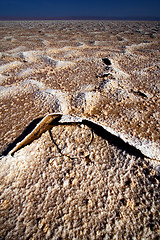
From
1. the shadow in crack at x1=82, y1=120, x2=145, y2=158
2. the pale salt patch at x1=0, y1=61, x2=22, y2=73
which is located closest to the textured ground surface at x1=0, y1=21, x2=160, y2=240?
the shadow in crack at x1=82, y1=120, x2=145, y2=158

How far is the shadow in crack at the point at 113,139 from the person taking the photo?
27.4 inches

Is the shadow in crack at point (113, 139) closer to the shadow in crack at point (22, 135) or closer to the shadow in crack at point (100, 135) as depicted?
the shadow in crack at point (100, 135)

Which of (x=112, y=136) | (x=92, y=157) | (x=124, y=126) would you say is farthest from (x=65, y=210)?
(x=124, y=126)

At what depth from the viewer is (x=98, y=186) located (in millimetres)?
586

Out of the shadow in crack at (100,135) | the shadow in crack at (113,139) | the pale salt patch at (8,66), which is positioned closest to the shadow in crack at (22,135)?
the shadow in crack at (100,135)

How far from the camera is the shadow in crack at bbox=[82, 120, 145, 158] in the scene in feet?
2.28

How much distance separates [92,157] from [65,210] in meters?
0.25

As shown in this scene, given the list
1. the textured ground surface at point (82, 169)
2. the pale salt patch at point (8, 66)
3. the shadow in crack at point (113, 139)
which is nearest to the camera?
the textured ground surface at point (82, 169)

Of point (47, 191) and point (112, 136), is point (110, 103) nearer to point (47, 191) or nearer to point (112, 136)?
point (112, 136)

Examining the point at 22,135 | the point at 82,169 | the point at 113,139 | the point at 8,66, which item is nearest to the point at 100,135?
the point at 113,139

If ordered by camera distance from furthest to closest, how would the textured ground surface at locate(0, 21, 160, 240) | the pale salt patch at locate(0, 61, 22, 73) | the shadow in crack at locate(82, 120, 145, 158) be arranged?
the pale salt patch at locate(0, 61, 22, 73)
the shadow in crack at locate(82, 120, 145, 158)
the textured ground surface at locate(0, 21, 160, 240)

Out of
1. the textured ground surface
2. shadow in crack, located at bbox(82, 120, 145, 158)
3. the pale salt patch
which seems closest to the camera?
the textured ground surface

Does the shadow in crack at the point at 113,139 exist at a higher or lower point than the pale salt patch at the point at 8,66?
lower

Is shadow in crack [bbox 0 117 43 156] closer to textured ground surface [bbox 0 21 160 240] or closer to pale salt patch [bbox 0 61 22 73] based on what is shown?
textured ground surface [bbox 0 21 160 240]
